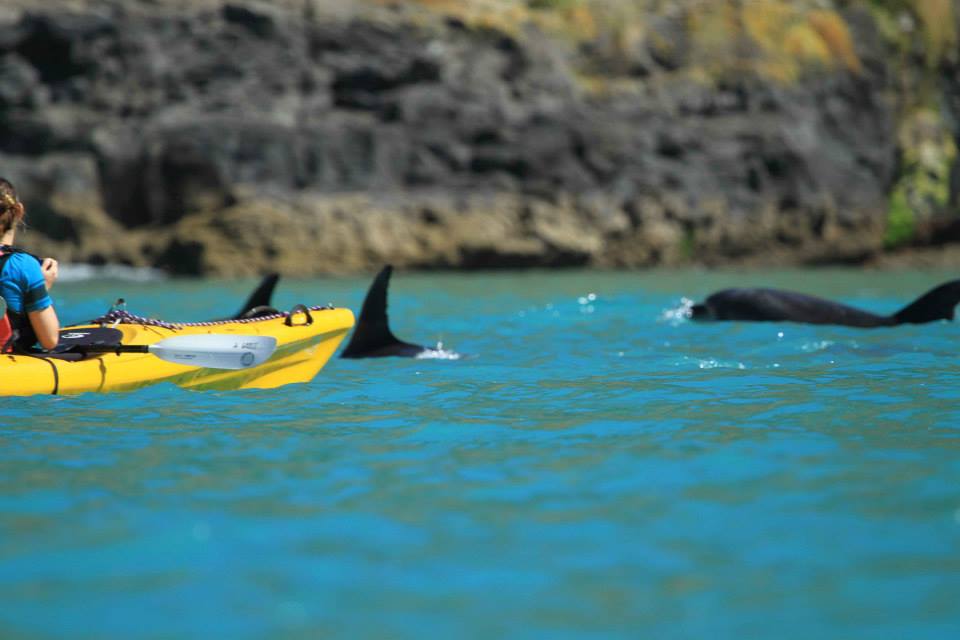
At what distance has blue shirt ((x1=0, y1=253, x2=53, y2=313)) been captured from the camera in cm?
585

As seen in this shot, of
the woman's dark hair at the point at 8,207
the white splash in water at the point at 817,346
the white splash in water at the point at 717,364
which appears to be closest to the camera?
the woman's dark hair at the point at 8,207

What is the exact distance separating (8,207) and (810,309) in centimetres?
741

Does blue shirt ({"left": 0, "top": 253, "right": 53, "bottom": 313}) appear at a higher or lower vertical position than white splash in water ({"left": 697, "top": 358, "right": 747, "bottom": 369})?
higher

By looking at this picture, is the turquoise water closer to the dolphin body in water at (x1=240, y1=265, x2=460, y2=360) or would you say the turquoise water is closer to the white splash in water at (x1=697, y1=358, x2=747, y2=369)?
the white splash in water at (x1=697, y1=358, x2=747, y2=369)

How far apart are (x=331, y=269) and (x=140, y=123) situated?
5.29 metres

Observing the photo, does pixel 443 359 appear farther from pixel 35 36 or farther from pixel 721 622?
pixel 35 36

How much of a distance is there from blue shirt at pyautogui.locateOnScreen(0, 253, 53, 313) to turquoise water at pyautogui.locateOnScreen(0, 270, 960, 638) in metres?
0.57

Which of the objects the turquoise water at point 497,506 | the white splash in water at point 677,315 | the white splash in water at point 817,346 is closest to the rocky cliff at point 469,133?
the white splash in water at point 677,315

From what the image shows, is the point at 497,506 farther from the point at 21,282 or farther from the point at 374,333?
the point at 374,333

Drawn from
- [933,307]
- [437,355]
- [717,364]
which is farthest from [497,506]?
[933,307]

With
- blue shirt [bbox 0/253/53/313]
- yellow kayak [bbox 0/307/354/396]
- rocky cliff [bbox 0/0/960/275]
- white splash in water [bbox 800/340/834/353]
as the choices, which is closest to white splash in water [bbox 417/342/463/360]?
yellow kayak [bbox 0/307/354/396]

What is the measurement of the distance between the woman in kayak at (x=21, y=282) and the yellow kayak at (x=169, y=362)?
0.64ft

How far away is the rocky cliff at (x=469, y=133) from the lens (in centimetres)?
2202

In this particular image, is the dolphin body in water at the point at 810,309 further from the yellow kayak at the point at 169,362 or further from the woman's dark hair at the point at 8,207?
the woman's dark hair at the point at 8,207
